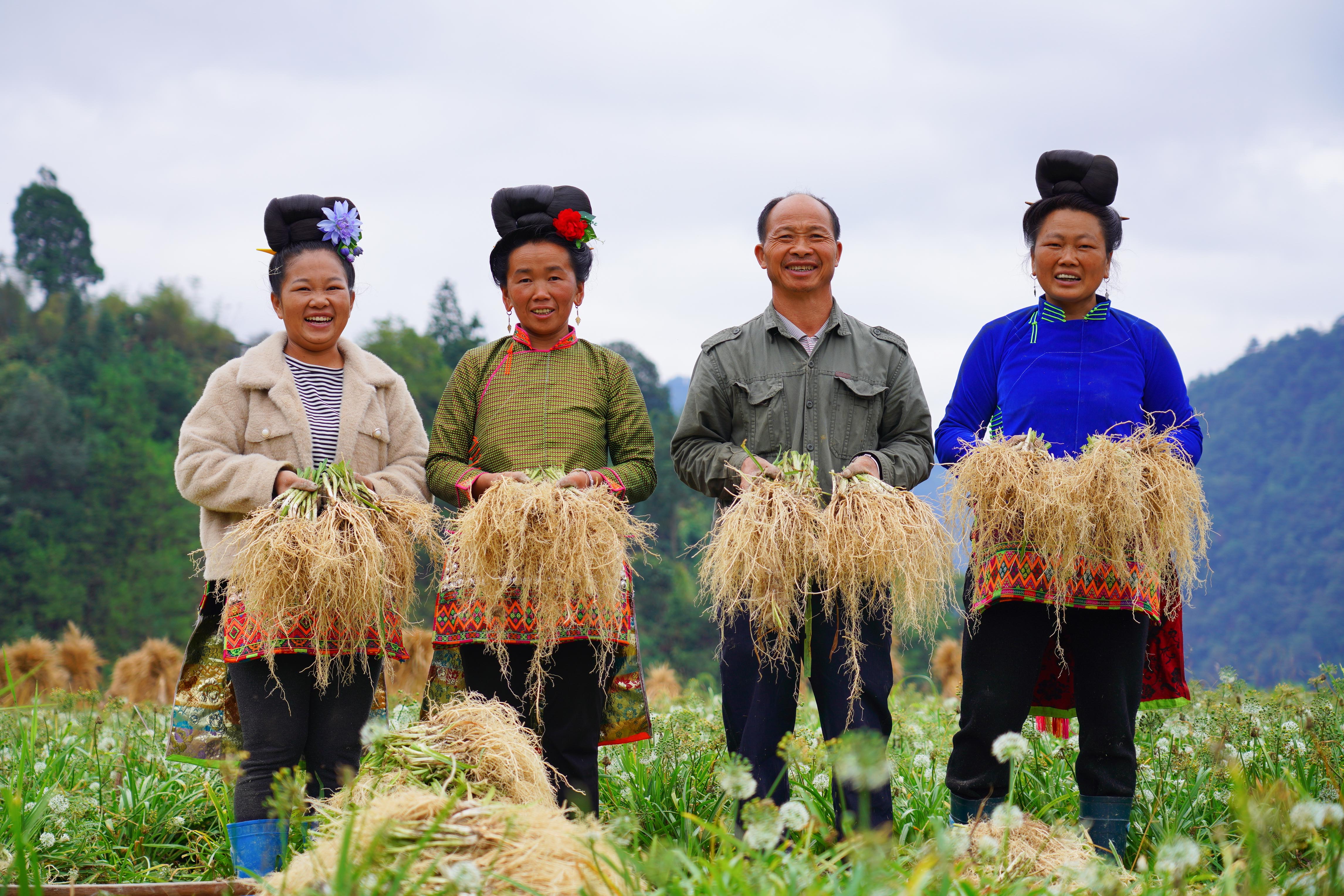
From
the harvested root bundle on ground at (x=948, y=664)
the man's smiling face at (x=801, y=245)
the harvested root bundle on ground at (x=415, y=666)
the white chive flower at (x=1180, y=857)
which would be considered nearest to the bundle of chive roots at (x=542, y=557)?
the man's smiling face at (x=801, y=245)

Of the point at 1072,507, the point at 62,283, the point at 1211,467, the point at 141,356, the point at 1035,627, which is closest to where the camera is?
the point at 1072,507

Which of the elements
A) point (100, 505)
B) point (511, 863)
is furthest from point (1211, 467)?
point (511, 863)

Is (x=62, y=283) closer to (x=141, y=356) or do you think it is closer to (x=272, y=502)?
(x=141, y=356)

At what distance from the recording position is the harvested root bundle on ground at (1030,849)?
2842mm

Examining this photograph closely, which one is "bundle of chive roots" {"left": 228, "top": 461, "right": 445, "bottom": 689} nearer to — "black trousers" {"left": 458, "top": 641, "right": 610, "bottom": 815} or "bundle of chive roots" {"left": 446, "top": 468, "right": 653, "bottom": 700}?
"bundle of chive roots" {"left": 446, "top": 468, "right": 653, "bottom": 700}

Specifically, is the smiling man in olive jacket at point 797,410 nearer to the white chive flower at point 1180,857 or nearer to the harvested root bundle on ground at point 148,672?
the white chive flower at point 1180,857

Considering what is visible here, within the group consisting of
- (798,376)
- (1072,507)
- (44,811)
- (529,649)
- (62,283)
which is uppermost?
(62,283)

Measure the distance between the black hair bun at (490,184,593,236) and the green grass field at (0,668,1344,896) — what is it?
1997mm

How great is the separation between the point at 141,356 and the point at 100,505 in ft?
34.2

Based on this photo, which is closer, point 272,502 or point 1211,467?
point 272,502

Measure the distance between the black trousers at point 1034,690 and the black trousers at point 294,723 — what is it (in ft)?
6.34

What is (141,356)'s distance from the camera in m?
49.2

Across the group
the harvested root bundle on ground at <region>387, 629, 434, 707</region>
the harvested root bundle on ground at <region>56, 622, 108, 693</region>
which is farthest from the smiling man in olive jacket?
the harvested root bundle on ground at <region>56, 622, 108, 693</region>

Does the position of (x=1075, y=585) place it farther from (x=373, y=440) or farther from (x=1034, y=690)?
(x=373, y=440)
